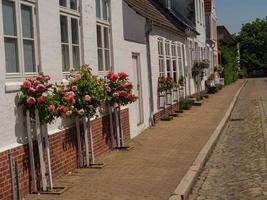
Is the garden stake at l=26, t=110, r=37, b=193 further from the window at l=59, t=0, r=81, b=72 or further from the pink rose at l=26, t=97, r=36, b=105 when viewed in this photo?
the window at l=59, t=0, r=81, b=72

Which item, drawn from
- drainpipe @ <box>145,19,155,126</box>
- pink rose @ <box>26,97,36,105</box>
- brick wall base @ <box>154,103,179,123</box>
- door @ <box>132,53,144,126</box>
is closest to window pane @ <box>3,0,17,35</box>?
pink rose @ <box>26,97,36,105</box>

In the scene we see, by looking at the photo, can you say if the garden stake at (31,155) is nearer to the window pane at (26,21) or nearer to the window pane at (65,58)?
the window pane at (26,21)

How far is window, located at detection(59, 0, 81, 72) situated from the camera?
33.5 ft

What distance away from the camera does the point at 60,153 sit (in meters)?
9.55

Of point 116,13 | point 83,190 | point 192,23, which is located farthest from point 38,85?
point 192,23

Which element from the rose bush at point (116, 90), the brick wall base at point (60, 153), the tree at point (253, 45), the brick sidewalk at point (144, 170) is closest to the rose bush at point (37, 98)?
the brick wall base at point (60, 153)

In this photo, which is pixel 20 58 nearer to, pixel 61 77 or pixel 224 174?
pixel 61 77

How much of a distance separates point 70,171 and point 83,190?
154 cm

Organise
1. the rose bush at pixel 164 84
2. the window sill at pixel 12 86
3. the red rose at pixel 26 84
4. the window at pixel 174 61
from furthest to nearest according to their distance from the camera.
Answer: the window at pixel 174 61
the rose bush at pixel 164 84
the red rose at pixel 26 84
the window sill at pixel 12 86

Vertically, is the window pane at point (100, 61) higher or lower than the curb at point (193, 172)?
higher

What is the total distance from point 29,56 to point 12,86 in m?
0.87

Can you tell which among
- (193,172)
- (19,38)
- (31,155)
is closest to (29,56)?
(19,38)

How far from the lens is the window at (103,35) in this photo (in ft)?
40.9

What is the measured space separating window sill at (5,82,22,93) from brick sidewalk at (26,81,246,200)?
154cm
